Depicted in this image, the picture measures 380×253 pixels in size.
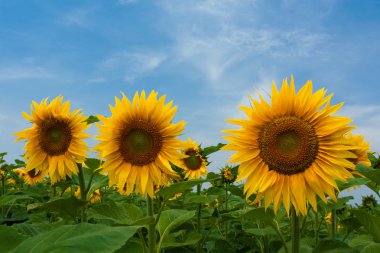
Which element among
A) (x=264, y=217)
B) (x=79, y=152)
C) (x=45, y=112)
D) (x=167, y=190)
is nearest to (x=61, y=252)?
(x=167, y=190)

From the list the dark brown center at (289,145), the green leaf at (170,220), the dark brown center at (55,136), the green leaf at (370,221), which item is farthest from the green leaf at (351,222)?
the dark brown center at (55,136)

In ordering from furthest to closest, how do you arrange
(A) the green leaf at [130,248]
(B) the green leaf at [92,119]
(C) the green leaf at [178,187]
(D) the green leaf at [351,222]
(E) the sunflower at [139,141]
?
(B) the green leaf at [92,119] → (D) the green leaf at [351,222] → (E) the sunflower at [139,141] → (C) the green leaf at [178,187] → (A) the green leaf at [130,248]

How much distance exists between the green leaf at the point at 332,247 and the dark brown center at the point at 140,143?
1615 mm

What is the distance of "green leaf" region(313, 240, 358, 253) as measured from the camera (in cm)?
332

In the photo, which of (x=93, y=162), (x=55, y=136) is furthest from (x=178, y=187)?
(x=55, y=136)

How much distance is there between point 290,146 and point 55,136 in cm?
294

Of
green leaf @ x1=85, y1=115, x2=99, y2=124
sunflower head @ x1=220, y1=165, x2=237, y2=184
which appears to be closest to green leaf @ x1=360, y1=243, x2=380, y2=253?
green leaf @ x1=85, y1=115, x2=99, y2=124

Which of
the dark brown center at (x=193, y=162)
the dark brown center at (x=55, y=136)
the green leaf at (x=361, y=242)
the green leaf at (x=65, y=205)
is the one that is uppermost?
the dark brown center at (x=193, y=162)

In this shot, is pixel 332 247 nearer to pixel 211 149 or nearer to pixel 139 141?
pixel 139 141

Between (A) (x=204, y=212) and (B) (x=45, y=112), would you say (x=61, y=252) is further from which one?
(A) (x=204, y=212)

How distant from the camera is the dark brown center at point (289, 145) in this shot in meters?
3.53

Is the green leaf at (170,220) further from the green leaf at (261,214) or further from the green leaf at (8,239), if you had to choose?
the green leaf at (8,239)

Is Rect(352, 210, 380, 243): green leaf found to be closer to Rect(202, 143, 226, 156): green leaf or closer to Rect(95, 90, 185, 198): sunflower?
Rect(95, 90, 185, 198): sunflower

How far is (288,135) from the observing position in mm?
3598
